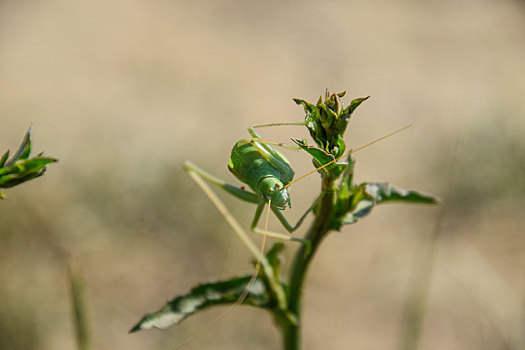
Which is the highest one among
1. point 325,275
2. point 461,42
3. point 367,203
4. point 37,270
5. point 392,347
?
point 461,42

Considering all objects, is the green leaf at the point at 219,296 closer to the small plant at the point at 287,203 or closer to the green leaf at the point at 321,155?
the small plant at the point at 287,203

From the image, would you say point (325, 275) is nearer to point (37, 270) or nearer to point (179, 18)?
point (37, 270)

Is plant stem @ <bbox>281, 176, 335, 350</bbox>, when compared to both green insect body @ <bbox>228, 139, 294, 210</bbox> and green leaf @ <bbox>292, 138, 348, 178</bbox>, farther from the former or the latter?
green insect body @ <bbox>228, 139, 294, 210</bbox>

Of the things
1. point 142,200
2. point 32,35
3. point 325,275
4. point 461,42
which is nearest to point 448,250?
point 325,275

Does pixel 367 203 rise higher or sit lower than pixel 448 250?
higher

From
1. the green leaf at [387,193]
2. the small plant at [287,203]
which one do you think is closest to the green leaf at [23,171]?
the small plant at [287,203]

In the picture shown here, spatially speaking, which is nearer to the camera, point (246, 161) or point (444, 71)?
point (246, 161)

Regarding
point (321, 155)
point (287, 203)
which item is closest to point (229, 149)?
point (287, 203)
